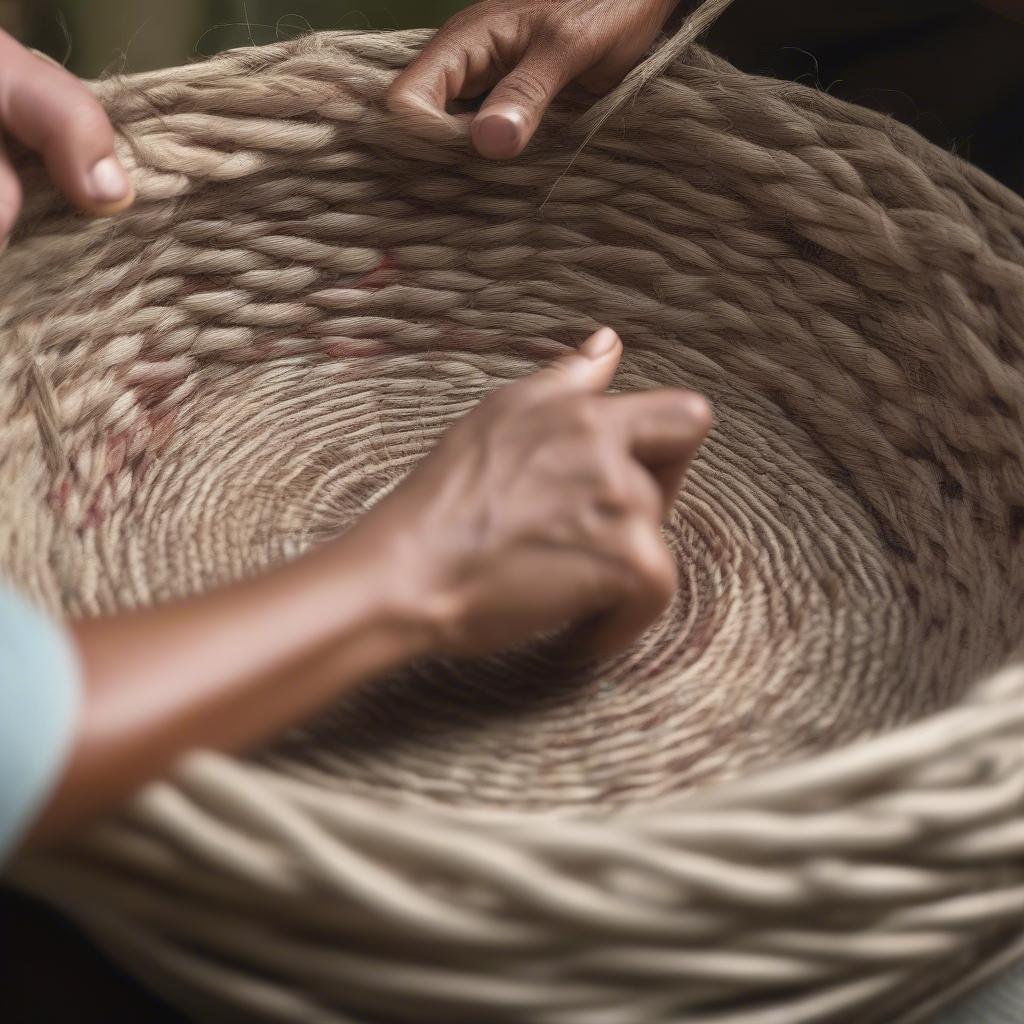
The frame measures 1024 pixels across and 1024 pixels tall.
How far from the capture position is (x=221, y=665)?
343 mm

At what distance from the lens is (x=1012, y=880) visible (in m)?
0.38

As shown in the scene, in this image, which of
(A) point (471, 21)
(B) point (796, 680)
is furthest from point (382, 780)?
(A) point (471, 21)

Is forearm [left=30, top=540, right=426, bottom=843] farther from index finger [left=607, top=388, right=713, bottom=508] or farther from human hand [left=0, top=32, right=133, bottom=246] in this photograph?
human hand [left=0, top=32, right=133, bottom=246]

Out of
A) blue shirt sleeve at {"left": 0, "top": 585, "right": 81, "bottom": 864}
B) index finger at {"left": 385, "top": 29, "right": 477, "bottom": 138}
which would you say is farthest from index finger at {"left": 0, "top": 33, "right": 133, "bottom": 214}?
blue shirt sleeve at {"left": 0, "top": 585, "right": 81, "bottom": 864}

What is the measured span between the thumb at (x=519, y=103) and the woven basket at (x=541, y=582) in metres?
0.04

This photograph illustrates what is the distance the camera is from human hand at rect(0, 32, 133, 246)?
522 mm

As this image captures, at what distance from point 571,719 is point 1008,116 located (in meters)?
0.53

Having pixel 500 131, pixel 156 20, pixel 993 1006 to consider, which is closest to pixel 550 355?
pixel 500 131

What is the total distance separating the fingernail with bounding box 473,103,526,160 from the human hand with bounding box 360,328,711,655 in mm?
158

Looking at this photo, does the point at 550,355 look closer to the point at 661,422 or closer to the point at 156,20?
the point at 661,422

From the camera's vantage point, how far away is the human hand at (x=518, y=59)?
0.62 m

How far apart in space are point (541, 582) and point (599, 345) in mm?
151

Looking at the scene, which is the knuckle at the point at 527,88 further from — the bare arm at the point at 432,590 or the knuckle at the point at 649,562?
the knuckle at the point at 649,562

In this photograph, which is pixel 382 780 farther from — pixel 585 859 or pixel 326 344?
pixel 326 344
